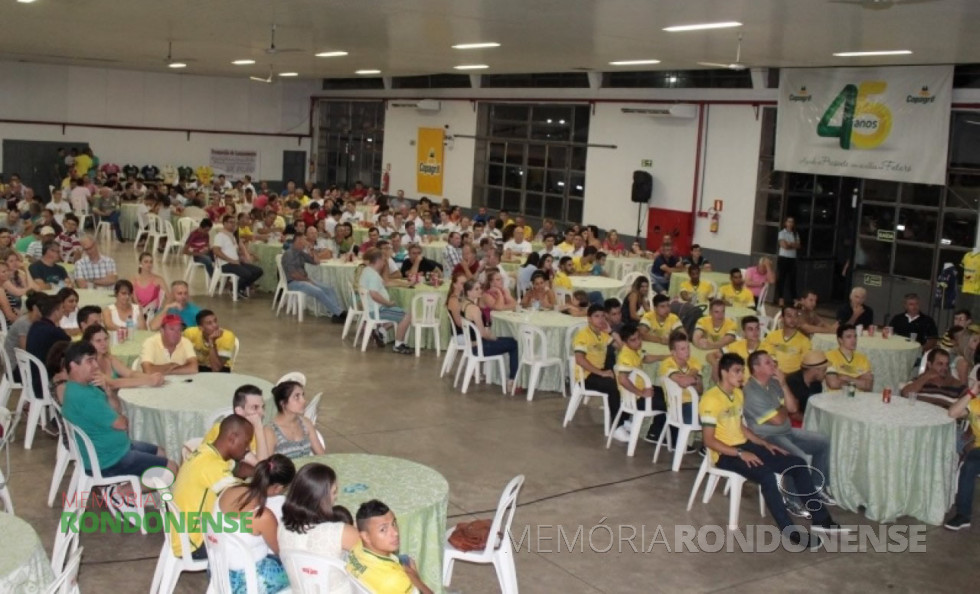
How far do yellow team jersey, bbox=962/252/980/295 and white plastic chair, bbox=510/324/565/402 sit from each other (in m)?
6.35

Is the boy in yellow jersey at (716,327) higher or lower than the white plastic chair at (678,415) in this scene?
higher

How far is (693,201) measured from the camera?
17.4m

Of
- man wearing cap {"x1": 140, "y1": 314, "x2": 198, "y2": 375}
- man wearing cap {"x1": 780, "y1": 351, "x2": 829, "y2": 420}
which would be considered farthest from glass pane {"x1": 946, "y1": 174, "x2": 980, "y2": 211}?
man wearing cap {"x1": 140, "y1": 314, "x2": 198, "y2": 375}

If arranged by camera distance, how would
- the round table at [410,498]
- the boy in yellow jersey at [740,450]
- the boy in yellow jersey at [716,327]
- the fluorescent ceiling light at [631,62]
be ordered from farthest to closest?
the fluorescent ceiling light at [631,62]
the boy in yellow jersey at [716,327]
the boy in yellow jersey at [740,450]
the round table at [410,498]

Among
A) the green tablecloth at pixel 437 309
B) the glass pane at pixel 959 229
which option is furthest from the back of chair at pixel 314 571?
the glass pane at pixel 959 229

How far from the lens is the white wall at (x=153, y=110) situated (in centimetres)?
2544

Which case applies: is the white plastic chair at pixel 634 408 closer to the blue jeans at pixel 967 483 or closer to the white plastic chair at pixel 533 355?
the white plastic chair at pixel 533 355

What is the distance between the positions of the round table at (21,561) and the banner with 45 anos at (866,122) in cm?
1264

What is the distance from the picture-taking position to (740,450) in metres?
6.48

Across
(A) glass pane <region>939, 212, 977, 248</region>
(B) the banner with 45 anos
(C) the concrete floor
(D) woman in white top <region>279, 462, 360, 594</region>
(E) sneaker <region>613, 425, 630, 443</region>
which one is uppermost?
(B) the banner with 45 anos

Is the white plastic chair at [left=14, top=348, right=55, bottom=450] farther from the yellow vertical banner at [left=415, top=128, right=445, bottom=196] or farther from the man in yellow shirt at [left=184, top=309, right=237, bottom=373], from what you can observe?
the yellow vertical banner at [left=415, top=128, right=445, bottom=196]

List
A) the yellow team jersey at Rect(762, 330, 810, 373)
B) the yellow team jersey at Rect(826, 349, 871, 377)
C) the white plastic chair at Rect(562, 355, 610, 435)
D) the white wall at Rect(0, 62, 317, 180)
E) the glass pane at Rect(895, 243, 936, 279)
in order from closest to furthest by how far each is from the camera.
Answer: the yellow team jersey at Rect(826, 349, 871, 377), the white plastic chair at Rect(562, 355, 610, 435), the yellow team jersey at Rect(762, 330, 810, 373), the glass pane at Rect(895, 243, 936, 279), the white wall at Rect(0, 62, 317, 180)

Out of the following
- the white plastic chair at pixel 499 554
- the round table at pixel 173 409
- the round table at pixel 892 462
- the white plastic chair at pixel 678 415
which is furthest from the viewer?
the white plastic chair at pixel 678 415

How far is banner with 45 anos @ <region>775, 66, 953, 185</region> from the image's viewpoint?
13641mm
